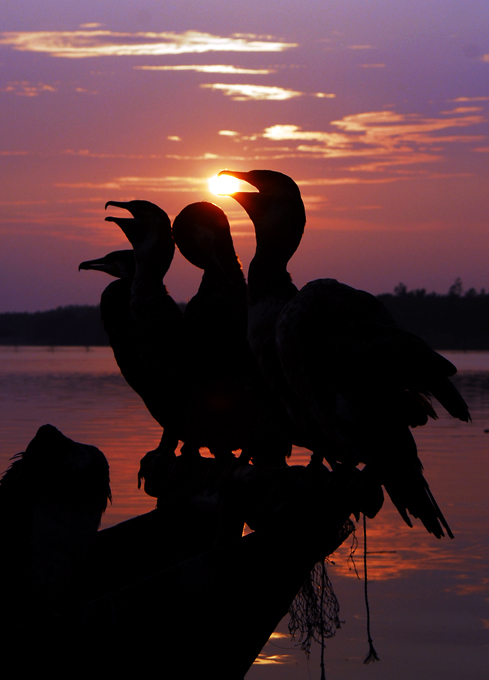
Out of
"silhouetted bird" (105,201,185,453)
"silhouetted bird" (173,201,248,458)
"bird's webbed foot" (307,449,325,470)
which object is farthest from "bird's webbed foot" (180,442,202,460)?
"bird's webbed foot" (307,449,325,470)

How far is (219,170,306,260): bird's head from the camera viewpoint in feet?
17.6

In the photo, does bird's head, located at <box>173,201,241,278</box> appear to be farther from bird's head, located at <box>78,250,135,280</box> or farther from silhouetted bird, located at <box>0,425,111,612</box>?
silhouetted bird, located at <box>0,425,111,612</box>

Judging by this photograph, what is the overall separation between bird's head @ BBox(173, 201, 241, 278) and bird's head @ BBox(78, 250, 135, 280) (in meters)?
0.95

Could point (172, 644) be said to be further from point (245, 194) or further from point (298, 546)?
point (245, 194)

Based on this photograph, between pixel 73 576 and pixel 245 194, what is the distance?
2.69m

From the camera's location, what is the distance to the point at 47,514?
3430 millimetres

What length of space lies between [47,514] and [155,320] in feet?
9.23

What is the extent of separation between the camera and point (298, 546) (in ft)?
12.6

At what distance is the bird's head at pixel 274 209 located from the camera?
535cm

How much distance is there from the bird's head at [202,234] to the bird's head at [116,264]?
948mm

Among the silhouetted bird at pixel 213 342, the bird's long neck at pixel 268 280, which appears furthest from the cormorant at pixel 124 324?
the bird's long neck at pixel 268 280

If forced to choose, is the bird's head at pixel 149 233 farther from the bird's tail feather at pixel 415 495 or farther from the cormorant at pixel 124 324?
the bird's tail feather at pixel 415 495

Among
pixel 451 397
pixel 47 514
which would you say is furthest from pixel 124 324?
pixel 47 514

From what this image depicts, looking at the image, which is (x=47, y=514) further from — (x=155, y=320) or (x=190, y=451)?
(x=155, y=320)
